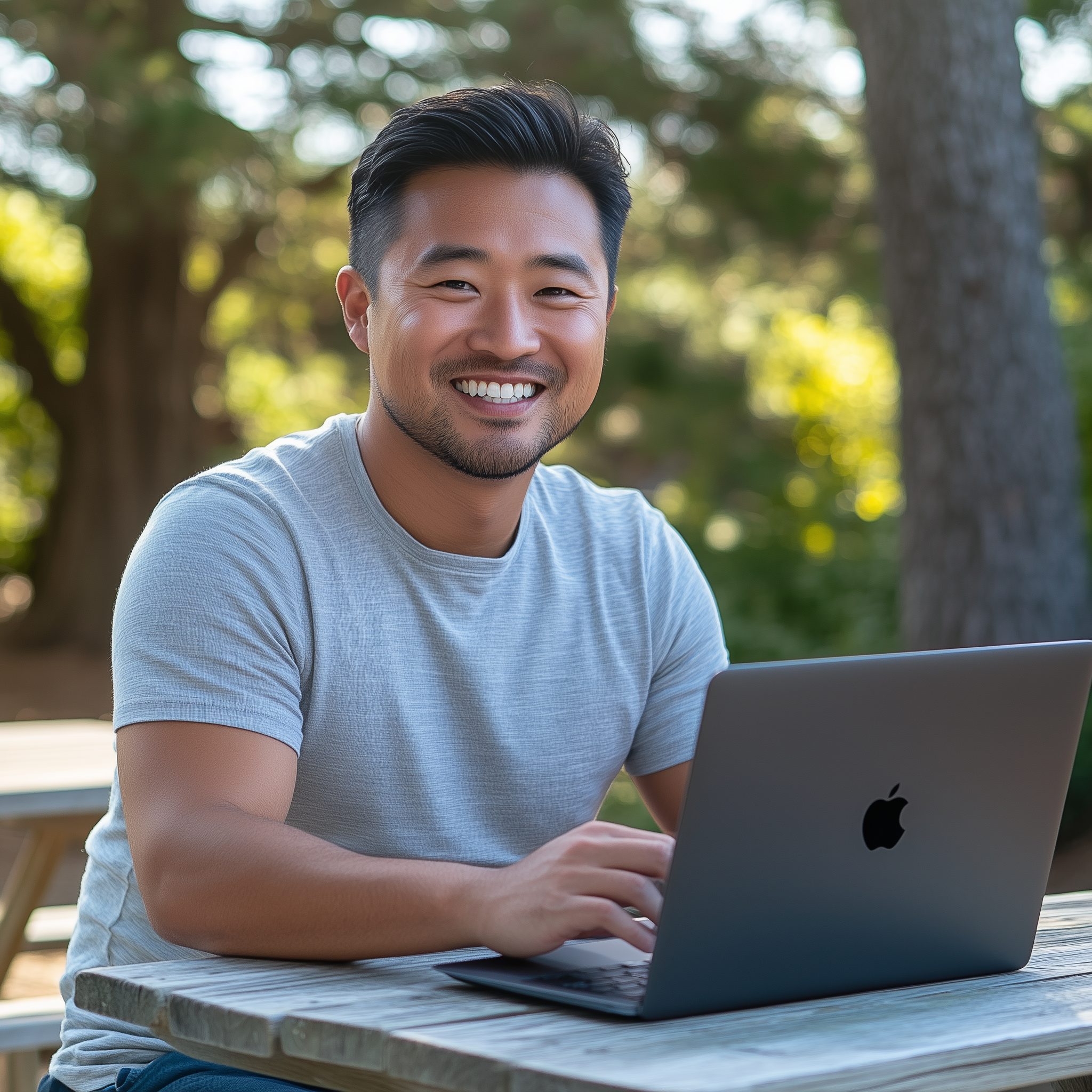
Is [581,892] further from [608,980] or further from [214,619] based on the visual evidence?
[214,619]

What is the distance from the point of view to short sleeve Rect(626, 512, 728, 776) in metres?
1.78

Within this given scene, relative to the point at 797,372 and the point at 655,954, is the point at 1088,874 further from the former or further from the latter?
the point at 797,372

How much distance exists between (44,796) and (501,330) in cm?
146

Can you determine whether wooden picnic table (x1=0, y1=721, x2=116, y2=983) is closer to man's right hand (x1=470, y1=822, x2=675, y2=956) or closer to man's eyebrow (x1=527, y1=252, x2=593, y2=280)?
man's eyebrow (x1=527, y1=252, x2=593, y2=280)

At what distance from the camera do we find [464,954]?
1346 mm

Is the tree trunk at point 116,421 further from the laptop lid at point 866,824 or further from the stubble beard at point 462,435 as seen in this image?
the laptop lid at point 866,824

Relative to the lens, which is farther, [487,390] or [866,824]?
[487,390]

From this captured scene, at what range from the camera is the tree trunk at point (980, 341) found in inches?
195

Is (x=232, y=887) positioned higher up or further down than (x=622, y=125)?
further down

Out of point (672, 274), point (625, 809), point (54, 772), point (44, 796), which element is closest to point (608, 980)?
point (44, 796)

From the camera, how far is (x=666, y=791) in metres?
1.79

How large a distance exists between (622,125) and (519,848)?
7888 mm

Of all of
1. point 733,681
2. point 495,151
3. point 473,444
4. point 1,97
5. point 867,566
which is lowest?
point 867,566

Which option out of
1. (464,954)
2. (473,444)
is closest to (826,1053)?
(464,954)
